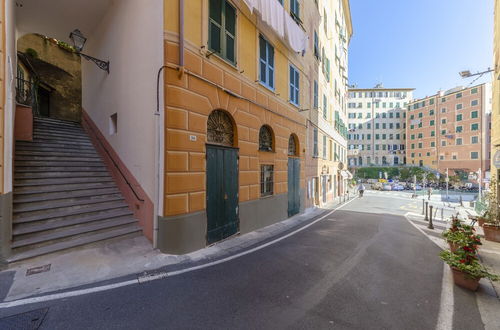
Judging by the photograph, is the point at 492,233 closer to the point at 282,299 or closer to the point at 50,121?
the point at 282,299

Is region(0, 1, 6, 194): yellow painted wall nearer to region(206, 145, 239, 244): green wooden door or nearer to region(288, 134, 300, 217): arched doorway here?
region(206, 145, 239, 244): green wooden door

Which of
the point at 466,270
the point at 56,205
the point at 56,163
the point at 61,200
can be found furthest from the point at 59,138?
the point at 466,270

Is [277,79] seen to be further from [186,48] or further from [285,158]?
[186,48]

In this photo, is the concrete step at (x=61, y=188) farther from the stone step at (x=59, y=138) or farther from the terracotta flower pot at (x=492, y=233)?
the terracotta flower pot at (x=492, y=233)

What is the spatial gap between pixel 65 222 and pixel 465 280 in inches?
322

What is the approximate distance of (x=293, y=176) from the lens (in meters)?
10.8

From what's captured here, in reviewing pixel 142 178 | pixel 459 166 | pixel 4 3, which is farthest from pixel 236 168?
pixel 459 166

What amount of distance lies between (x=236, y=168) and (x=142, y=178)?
271 centimetres

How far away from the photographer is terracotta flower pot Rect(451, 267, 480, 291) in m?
3.80

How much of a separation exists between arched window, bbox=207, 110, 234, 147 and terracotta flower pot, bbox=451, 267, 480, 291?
19.5 ft

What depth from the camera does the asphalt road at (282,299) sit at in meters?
2.83

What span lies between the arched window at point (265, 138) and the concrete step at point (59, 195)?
524 centimetres

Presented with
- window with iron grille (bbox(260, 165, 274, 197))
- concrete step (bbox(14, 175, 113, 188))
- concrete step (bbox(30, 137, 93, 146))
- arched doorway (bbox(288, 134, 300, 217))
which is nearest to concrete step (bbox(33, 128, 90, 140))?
concrete step (bbox(30, 137, 93, 146))

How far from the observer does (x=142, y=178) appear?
5.70m
